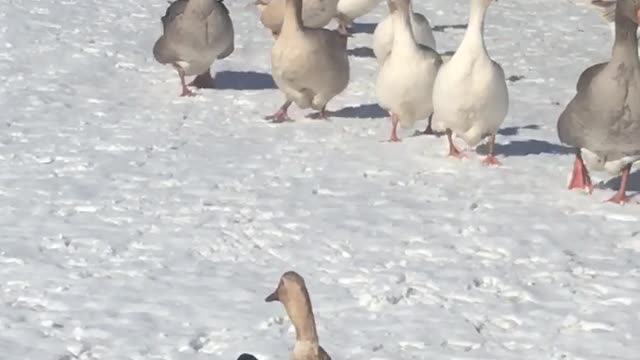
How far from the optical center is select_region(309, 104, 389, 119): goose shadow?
46.0 feet

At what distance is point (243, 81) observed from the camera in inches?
620

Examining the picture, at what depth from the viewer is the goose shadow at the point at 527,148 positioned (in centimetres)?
1243

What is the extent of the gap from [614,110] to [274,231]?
10.0 feet

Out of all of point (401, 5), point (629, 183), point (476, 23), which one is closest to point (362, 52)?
point (401, 5)

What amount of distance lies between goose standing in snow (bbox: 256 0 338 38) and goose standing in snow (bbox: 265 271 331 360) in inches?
447

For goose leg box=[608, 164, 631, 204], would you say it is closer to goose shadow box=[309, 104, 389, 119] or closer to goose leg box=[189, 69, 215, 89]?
goose shadow box=[309, 104, 389, 119]

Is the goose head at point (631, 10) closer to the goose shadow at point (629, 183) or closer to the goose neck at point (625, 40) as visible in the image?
the goose neck at point (625, 40)

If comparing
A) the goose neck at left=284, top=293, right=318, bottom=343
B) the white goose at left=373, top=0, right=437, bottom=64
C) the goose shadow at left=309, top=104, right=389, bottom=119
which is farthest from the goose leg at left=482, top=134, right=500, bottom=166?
the goose neck at left=284, top=293, right=318, bottom=343

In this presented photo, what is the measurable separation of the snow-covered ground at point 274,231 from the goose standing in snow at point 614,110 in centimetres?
36

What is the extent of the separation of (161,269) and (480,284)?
82.6 inches

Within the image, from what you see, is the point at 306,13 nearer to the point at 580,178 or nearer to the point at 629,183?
the point at 629,183

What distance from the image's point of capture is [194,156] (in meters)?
11.8

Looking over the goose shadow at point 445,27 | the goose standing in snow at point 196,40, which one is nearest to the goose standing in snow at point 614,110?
the goose standing in snow at point 196,40

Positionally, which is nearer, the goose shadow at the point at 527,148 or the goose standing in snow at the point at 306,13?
the goose shadow at the point at 527,148
